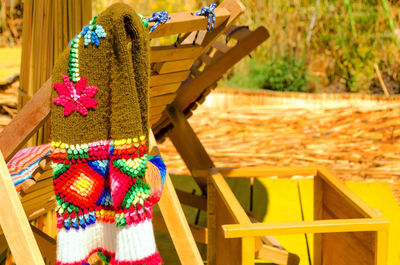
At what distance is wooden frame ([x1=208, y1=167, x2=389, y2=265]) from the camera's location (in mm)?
1500

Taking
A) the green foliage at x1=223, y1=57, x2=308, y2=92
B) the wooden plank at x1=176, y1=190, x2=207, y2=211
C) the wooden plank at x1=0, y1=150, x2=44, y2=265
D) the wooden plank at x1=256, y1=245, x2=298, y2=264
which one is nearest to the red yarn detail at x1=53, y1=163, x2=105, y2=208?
the wooden plank at x1=0, y1=150, x2=44, y2=265

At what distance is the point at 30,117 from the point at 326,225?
0.84 metres

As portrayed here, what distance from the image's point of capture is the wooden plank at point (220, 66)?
220 centimetres

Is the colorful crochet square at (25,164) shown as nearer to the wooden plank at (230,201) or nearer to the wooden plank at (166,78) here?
the wooden plank at (166,78)

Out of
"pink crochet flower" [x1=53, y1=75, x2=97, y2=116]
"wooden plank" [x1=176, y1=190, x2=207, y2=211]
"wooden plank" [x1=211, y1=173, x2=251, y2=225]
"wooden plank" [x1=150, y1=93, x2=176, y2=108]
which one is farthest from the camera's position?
"wooden plank" [x1=176, y1=190, x2=207, y2=211]

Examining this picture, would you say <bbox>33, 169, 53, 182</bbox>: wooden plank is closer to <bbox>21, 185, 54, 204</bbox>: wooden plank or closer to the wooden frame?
<bbox>21, 185, 54, 204</bbox>: wooden plank

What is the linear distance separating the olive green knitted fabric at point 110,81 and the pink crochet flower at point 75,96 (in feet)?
0.03

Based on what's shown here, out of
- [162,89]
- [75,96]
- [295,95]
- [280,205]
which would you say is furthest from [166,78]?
[295,95]

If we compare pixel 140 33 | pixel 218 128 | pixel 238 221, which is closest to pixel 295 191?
pixel 218 128

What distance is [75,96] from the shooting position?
129cm

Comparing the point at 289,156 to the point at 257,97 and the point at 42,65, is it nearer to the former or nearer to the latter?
the point at 257,97

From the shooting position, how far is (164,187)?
59.9 inches

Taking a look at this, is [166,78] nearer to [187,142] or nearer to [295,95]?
[187,142]

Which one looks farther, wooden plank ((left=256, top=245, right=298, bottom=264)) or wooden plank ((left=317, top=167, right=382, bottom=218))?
wooden plank ((left=256, top=245, right=298, bottom=264))
